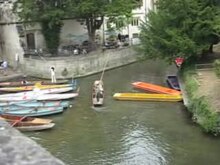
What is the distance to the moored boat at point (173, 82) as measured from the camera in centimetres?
2742

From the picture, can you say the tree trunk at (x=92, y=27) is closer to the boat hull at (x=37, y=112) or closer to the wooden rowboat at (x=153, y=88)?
the wooden rowboat at (x=153, y=88)

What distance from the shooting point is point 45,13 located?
32500 mm

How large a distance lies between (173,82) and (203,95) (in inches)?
287

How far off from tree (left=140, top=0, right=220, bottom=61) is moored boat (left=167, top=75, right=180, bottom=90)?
1313 mm

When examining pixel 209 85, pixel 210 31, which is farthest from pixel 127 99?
pixel 210 31

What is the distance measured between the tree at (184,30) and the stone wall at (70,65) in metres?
5.09

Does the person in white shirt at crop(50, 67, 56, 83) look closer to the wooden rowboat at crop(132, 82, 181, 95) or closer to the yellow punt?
the wooden rowboat at crop(132, 82, 181, 95)

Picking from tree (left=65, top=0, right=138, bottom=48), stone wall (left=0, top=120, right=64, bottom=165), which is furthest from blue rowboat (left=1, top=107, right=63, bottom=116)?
stone wall (left=0, top=120, right=64, bottom=165)

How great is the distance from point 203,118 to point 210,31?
369 inches

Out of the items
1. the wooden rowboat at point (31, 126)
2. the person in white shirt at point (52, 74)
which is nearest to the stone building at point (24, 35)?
the person in white shirt at point (52, 74)

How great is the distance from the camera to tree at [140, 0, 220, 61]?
27.3 metres

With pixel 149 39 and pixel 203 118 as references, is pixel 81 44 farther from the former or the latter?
pixel 203 118

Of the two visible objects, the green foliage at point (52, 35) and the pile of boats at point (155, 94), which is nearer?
the pile of boats at point (155, 94)

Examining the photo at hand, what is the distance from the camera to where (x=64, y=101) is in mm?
25203
